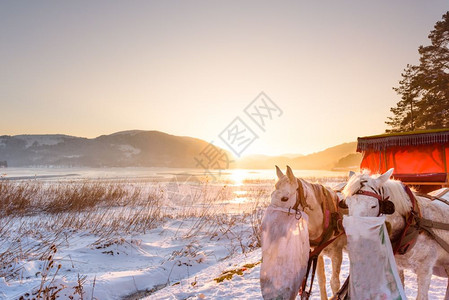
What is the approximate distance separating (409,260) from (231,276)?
91.1 inches

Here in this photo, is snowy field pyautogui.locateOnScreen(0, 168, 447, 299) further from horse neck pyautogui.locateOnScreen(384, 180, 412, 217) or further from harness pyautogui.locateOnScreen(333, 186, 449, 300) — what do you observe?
horse neck pyautogui.locateOnScreen(384, 180, 412, 217)

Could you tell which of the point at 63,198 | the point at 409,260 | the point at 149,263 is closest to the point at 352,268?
the point at 409,260

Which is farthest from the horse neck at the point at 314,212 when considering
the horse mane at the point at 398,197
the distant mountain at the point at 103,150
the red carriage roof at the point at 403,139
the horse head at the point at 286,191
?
the distant mountain at the point at 103,150

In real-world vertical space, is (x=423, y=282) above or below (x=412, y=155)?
below

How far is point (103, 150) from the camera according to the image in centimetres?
12762

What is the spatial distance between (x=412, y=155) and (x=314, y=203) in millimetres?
5746

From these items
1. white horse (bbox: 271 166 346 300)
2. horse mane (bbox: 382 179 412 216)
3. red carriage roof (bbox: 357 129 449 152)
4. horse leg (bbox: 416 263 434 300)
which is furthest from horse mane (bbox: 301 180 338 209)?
red carriage roof (bbox: 357 129 449 152)

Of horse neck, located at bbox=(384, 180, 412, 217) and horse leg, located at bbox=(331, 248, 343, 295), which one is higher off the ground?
horse neck, located at bbox=(384, 180, 412, 217)

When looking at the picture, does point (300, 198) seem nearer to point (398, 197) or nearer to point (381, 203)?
point (381, 203)

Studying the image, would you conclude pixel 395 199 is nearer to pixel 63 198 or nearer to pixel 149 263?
pixel 149 263

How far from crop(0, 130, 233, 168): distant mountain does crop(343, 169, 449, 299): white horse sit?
363 feet

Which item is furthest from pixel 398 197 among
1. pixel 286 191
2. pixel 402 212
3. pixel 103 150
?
pixel 103 150

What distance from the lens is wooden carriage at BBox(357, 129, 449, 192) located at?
5.52 meters

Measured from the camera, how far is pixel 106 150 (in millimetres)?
127938
